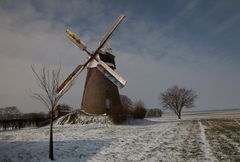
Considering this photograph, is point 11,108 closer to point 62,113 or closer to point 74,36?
point 62,113

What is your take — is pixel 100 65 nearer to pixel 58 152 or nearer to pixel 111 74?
pixel 111 74

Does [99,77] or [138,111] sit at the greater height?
[99,77]

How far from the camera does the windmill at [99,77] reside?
30984 mm

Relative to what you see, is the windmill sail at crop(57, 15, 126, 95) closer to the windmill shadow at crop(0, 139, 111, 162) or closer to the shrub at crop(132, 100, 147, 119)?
the shrub at crop(132, 100, 147, 119)

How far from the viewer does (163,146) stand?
44.1 ft

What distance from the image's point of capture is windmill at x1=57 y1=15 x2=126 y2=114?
30984mm

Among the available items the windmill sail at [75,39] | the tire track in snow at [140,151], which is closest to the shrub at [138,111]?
the windmill sail at [75,39]

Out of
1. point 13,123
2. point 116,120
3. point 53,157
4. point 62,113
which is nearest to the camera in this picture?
point 53,157

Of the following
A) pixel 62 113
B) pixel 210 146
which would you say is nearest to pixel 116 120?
pixel 62 113

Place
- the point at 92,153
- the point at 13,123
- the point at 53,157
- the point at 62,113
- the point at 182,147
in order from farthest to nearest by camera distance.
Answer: the point at 62,113
the point at 13,123
the point at 182,147
the point at 92,153
the point at 53,157

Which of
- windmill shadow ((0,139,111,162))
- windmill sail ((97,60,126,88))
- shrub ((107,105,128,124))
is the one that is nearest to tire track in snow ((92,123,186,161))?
windmill shadow ((0,139,111,162))

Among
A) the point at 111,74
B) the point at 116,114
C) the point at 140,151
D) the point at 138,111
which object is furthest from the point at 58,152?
the point at 138,111

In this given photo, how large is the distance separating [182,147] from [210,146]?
1.70m

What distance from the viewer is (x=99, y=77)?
105 ft
